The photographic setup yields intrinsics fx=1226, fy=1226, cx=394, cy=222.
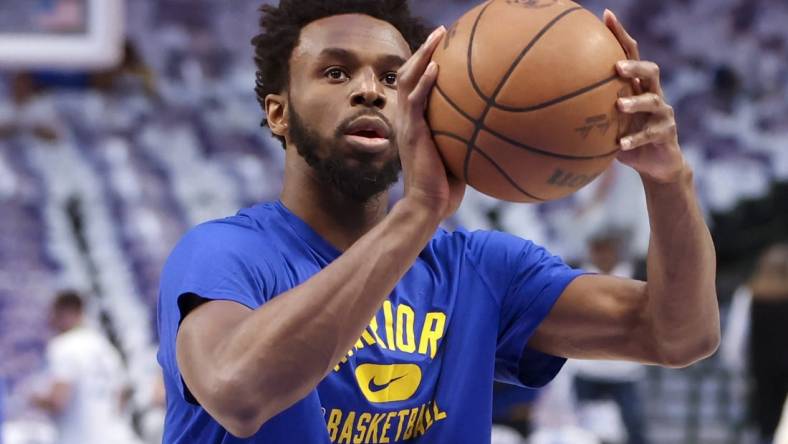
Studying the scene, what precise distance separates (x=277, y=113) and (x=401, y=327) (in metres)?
0.67

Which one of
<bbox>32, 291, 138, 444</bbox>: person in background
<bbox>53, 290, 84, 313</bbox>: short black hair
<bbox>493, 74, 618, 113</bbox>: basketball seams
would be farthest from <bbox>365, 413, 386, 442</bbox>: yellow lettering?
<bbox>53, 290, 84, 313</bbox>: short black hair

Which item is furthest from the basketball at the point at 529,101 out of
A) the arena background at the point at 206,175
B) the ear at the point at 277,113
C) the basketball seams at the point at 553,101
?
the arena background at the point at 206,175

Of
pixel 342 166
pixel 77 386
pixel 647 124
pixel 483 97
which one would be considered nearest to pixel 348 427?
pixel 342 166

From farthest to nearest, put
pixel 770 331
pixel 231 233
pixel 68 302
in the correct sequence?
A: pixel 770 331 → pixel 68 302 → pixel 231 233

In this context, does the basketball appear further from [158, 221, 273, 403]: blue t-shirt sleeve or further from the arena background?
the arena background

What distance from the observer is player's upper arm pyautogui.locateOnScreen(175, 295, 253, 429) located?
2.22m

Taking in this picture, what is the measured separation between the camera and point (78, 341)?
7215 millimetres

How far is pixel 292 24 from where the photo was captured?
3025 millimetres

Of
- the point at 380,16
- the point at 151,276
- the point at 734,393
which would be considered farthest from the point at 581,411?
the point at 380,16

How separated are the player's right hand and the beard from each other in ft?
0.92

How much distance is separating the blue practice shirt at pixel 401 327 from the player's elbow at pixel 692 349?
0.96ft

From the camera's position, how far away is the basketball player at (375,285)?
7.43ft

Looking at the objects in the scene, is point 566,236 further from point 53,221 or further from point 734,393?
point 53,221

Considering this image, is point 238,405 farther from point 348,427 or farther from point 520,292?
point 520,292
